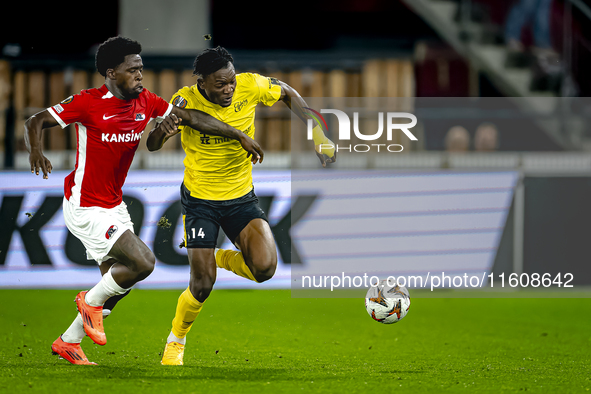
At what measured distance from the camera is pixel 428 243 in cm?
855

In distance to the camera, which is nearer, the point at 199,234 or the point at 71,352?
the point at 71,352

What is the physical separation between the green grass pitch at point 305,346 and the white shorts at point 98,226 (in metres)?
0.75

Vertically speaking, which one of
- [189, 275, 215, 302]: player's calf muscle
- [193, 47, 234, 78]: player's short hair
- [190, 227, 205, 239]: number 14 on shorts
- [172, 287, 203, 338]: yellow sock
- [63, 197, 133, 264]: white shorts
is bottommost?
[172, 287, 203, 338]: yellow sock

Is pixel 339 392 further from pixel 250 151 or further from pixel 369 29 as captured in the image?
pixel 369 29

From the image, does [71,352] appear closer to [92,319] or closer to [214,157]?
[92,319]

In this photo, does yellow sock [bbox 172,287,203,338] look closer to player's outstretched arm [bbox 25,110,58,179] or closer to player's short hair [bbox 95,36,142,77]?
player's outstretched arm [bbox 25,110,58,179]

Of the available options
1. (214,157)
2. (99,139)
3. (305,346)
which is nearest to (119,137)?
(99,139)

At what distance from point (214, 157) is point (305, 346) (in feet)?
5.22

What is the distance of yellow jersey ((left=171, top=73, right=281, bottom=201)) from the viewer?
5398 millimetres

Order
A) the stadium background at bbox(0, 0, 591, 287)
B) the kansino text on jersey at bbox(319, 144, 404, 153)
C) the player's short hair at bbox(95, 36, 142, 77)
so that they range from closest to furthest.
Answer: the player's short hair at bbox(95, 36, 142, 77), the stadium background at bbox(0, 0, 591, 287), the kansino text on jersey at bbox(319, 144, 404, 153)

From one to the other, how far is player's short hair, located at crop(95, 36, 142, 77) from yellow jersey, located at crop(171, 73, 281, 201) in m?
0.52

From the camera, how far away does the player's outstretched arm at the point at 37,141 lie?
4.73m

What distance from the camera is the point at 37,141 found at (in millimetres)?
4832

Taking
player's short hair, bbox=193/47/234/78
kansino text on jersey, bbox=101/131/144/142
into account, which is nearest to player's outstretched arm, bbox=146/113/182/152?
kansino text on jersey, bbox=101/131/144/142
